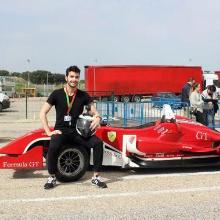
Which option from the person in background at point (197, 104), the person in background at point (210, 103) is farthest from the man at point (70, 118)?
the person in background at point (210, 103)

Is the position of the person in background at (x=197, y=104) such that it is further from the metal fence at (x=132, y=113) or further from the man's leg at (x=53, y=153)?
the man's leg at (x=53, y=153)

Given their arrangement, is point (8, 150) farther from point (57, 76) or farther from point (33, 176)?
point (57, 76)

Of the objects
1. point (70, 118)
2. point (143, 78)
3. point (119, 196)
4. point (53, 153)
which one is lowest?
point (119, 196)

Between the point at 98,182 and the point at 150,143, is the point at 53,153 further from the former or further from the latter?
the point at 150,143

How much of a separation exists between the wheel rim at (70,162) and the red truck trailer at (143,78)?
119ft

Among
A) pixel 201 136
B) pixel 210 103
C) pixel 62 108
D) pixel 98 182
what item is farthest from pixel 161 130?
pixel 210 103

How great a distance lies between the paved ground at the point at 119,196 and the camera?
5.67m

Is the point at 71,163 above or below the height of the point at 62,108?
below

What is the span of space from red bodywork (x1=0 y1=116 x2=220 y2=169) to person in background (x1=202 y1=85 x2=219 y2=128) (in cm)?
636

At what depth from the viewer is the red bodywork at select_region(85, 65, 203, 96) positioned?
144 feet

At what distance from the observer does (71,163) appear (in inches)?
287

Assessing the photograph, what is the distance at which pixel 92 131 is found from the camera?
7207 mm

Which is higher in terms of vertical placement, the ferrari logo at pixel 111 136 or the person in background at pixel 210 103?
the person in background at pixel 210 103

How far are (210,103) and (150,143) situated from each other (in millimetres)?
7203
